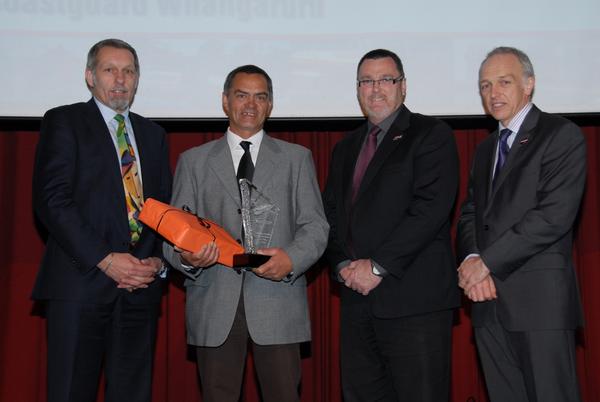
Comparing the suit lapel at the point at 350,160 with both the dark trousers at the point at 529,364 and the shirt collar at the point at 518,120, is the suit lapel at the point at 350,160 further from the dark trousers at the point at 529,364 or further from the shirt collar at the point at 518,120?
the dark trousers at the point at 529,364

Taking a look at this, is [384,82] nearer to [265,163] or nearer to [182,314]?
[265,163]

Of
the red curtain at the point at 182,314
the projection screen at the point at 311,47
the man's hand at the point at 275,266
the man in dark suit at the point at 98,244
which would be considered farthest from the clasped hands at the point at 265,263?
the red curtain at the point at 182,314

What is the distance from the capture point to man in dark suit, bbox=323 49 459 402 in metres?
3.13

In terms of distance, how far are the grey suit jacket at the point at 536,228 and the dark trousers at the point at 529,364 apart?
0.05 meters

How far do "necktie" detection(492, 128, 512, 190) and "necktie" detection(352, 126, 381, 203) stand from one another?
0.57 metres

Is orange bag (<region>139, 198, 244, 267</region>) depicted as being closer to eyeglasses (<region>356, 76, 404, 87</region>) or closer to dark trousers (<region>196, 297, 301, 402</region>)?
dark trousers (<region>196, 297, 301, 402</region>)

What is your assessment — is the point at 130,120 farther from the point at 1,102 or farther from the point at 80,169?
the point at 1,102

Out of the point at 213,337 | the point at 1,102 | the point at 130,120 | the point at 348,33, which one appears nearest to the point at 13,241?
the point at 1,102

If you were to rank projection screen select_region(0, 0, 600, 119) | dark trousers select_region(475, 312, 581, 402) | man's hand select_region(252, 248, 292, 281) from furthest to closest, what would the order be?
projection screen select_region(0, 0, 600, 119)
man's hand select_region(252, 248, 292, 281)
dark trousers select_region(475, 312, 581, 402)

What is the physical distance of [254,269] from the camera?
120 inches

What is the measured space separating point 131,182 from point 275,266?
792mm

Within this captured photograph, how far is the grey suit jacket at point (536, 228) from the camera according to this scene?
9.34ft

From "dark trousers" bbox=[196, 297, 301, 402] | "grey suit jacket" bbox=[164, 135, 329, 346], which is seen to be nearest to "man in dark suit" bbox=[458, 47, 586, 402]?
"grey suit jacket" bbox=[164, 135, 329, 346]

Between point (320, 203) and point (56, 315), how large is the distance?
1.27 m
